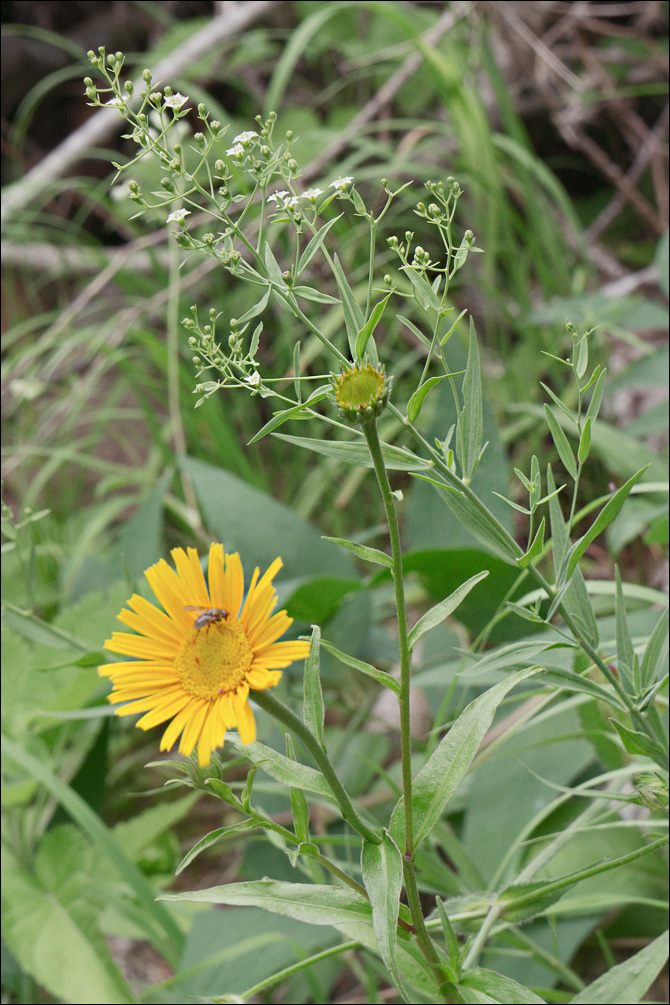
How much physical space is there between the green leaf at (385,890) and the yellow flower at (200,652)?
0.12 m

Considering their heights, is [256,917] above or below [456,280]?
below

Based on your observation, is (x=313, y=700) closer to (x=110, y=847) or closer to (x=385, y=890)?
(x=385, y=890)

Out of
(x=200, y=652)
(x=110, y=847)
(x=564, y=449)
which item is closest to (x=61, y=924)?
(x=110, y=847)

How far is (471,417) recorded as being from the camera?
507 mm

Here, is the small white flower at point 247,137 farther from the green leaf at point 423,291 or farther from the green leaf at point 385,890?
the green leaf at point 385,890

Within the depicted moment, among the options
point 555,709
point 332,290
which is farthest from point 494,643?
point 332,290

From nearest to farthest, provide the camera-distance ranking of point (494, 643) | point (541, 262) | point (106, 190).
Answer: point (494, 643) → point (541, 262) → point (106, 190)

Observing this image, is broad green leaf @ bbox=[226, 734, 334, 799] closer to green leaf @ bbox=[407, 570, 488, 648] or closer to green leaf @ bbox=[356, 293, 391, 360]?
green leaf @ bbox=[407, 570, 488, 648]

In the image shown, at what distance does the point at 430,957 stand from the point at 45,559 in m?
1.16

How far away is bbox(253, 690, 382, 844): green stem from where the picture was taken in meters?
0.43

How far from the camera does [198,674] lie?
1.43 feet

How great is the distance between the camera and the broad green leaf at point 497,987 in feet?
1.67

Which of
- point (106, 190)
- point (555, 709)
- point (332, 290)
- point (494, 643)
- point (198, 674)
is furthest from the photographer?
point (106, 190)

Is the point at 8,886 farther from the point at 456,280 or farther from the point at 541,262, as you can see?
the point at 456,280
